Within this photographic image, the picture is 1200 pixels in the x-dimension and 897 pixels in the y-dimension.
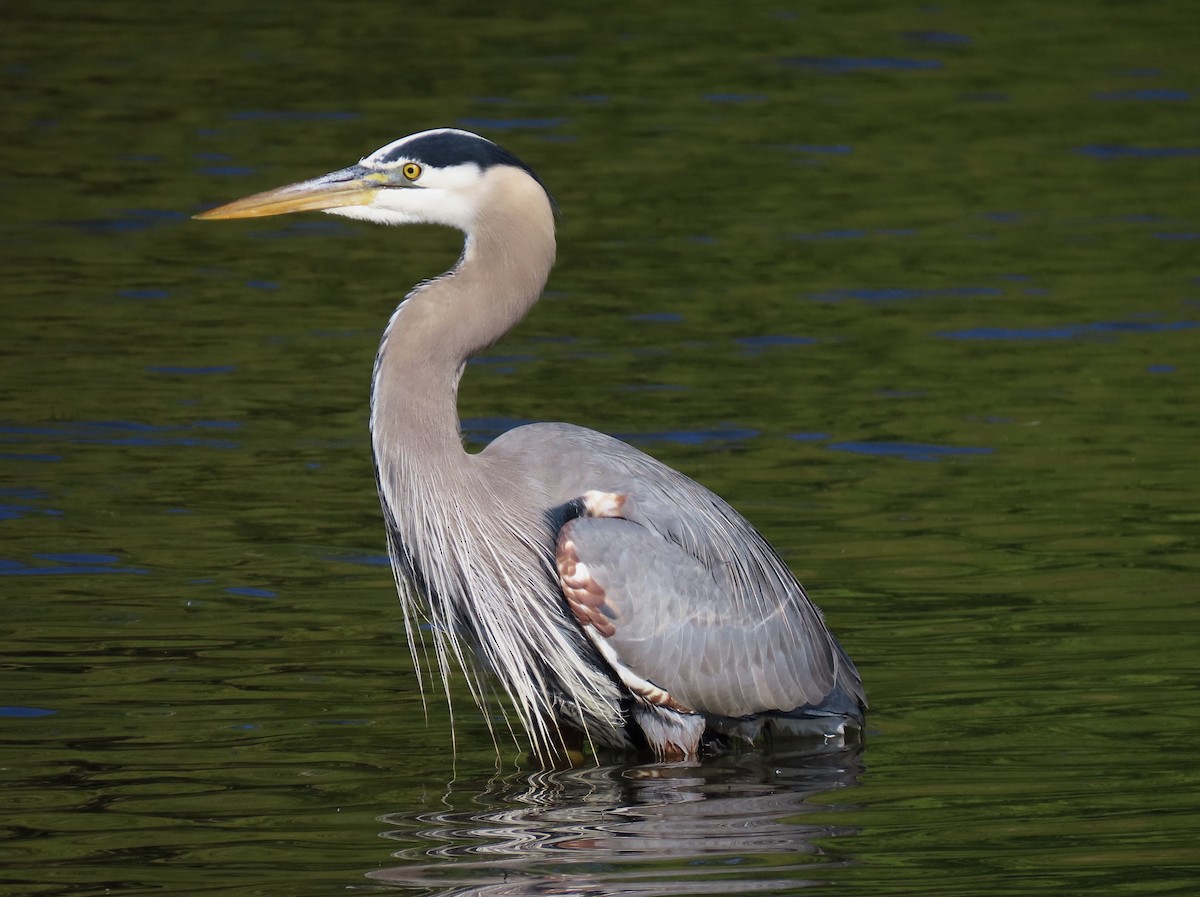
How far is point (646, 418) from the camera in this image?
11.0 metres

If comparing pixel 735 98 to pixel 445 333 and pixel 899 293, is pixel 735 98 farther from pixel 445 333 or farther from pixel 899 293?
pixel 445 333

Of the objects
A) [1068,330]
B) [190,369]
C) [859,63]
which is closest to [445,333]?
[190,369]

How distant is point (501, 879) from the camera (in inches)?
237

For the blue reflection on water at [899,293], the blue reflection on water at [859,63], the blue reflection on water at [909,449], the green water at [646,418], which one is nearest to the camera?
the green water at [646,418]

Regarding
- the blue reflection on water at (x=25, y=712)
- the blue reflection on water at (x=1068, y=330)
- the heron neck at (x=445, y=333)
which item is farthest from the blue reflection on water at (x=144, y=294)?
the heron neck at (x=445, y=333)

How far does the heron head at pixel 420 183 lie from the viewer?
713cm

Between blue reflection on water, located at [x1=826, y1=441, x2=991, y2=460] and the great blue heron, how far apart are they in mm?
3143

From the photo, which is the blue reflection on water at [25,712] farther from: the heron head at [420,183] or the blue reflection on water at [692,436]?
the blue reflection on water at [692,436]

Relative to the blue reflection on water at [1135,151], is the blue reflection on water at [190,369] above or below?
below

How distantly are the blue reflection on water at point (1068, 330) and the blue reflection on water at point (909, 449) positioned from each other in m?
1.89

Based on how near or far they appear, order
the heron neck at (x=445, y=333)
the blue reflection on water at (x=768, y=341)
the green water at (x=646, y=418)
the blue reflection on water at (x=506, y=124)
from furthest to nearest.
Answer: the blue reflection on water at (x=506, y=124) → the blue reflection on water at (x=768, y=341) → the heron neck at (x=445, y=333) → the green water at (x=646, y=418)

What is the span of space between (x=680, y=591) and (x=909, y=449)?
3.63 meters

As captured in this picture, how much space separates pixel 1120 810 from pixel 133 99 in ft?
44.3

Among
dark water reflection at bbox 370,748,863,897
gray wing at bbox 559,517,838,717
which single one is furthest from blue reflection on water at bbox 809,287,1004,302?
dark water reflection at bbox 370,748,863,897
